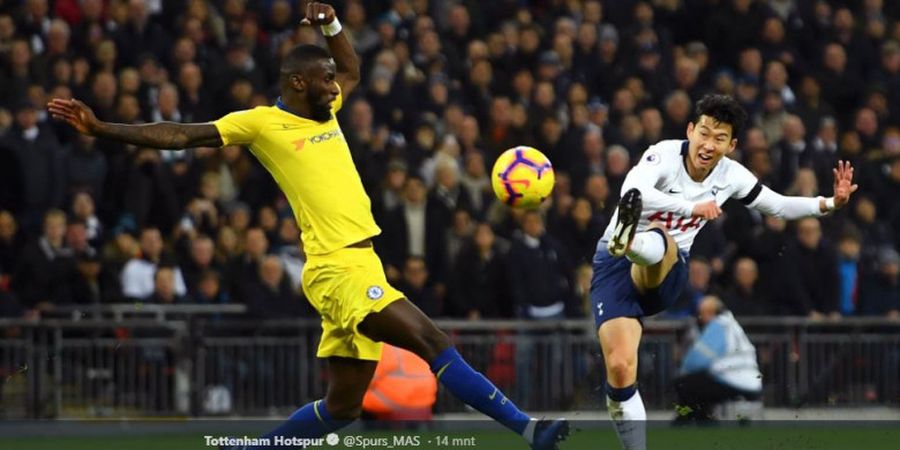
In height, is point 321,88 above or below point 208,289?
above

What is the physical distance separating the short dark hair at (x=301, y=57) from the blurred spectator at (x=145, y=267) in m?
6.63

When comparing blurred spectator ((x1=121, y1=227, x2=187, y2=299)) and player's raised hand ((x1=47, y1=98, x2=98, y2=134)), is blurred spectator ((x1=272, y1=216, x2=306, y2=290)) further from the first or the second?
player's raised hand ((x1=47, y1=98, x2=98, y2=134))

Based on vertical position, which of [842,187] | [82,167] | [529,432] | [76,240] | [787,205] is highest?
[82,167]

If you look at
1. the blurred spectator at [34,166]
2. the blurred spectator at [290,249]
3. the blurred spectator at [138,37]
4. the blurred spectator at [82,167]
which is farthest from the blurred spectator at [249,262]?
the blurred spectator at [138,37]

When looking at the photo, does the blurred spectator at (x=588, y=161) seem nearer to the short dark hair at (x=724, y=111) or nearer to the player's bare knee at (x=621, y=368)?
the short dark hair at (x=724, y=111)

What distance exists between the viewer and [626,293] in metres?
11.3

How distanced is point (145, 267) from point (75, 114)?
7.14 meters

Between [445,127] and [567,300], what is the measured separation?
233 centimetres

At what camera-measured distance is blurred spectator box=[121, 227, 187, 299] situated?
16453mm

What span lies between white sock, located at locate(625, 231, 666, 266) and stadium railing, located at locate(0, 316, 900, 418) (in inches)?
231

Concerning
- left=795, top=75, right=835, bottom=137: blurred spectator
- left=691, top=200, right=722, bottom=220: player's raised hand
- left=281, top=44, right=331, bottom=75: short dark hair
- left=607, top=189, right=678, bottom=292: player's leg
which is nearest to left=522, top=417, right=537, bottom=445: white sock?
left=607, top=189, right=678, bottom=292: player's leg

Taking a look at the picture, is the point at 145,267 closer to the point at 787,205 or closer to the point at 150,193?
the point at 150,193

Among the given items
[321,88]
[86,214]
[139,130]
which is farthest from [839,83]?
[139,130]

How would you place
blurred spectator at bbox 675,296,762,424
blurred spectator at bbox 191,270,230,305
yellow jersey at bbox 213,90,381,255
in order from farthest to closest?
1. blurred spectator at bbox 191,270,230,305
2. blurred spectator at bbox 675,296,762,424
3. yellow jersey at bbox 213,90,381,255
